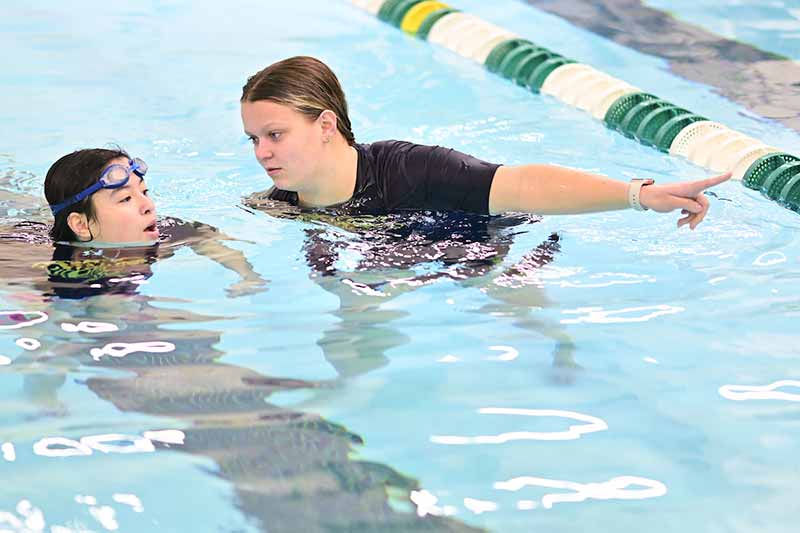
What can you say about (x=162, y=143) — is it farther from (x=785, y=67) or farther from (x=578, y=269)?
(x=785, y=67)

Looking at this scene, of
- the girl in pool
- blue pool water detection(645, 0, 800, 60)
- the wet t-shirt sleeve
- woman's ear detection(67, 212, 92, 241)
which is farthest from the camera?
blue pool water detection(645, 0, 800, 60)

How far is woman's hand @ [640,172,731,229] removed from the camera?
308cm

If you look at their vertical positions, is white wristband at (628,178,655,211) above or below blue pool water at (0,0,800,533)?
above

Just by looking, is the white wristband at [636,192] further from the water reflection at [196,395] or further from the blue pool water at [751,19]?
the blue pool water at [751,19]

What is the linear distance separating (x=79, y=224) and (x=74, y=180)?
0.14 metres

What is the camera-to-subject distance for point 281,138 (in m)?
3.47

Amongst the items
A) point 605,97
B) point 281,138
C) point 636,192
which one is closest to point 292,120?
point 281,138

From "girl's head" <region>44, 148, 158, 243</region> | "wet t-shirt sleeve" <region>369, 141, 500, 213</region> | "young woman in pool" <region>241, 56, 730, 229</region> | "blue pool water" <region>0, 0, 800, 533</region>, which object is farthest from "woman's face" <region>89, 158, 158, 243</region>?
"wet t-shirt sleeve" <region>369, 141, 500, 213</region>

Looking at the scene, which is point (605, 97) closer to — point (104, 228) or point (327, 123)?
point (327, 123)

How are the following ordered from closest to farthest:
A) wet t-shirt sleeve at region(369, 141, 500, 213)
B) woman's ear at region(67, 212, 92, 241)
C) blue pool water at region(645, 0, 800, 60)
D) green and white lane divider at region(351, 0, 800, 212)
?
wet t-shirt sleeve at region(369, 141, 500, 213)
woman's ear at region(67, 212, 92, 241)
green and white lane divider at region(351, 0, 800, 212)
blue pool water at region(645, 0, 800, 60)

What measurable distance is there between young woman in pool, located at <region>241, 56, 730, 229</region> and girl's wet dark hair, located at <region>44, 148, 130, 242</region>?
48cm

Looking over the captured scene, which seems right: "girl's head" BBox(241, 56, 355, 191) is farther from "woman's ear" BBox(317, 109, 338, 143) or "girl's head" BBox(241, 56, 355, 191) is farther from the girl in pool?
the girl in pool

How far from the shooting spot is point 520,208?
338 cm

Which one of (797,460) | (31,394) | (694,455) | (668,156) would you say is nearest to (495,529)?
(694,455)
